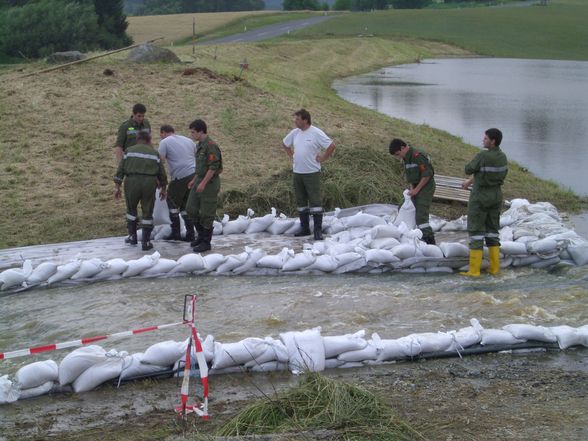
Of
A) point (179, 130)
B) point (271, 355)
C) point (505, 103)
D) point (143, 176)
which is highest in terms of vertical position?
point (143, 176)

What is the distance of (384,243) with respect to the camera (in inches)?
365

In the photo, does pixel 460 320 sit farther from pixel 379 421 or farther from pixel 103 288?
pixel 103 288

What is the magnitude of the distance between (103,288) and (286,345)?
285cm

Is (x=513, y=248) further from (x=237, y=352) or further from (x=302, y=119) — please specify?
(x=237, y=352)

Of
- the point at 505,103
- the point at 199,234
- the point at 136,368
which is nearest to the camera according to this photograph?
the point at 136,368

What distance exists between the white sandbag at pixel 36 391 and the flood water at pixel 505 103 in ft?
33.8

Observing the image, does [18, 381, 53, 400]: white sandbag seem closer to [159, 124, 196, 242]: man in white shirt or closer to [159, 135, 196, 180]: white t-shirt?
[159, 124, 196, 242]: man in white shirt

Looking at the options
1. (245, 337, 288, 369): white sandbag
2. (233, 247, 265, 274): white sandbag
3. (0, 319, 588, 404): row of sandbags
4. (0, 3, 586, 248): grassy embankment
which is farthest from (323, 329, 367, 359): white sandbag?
(0, 3, 586, 248): grassy embankment

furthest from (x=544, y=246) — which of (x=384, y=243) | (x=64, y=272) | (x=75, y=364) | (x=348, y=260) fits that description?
(x=75, y=364)

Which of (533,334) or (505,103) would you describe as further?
(505,103)

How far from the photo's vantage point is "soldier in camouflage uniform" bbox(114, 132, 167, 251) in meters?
9.28

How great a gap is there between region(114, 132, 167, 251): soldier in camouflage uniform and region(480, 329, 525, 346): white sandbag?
4.28 m

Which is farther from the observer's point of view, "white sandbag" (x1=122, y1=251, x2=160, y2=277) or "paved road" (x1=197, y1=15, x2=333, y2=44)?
"paved road" (x1=197, y1=15, x2=333, y2=44)

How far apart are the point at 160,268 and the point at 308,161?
2236 millimetres
